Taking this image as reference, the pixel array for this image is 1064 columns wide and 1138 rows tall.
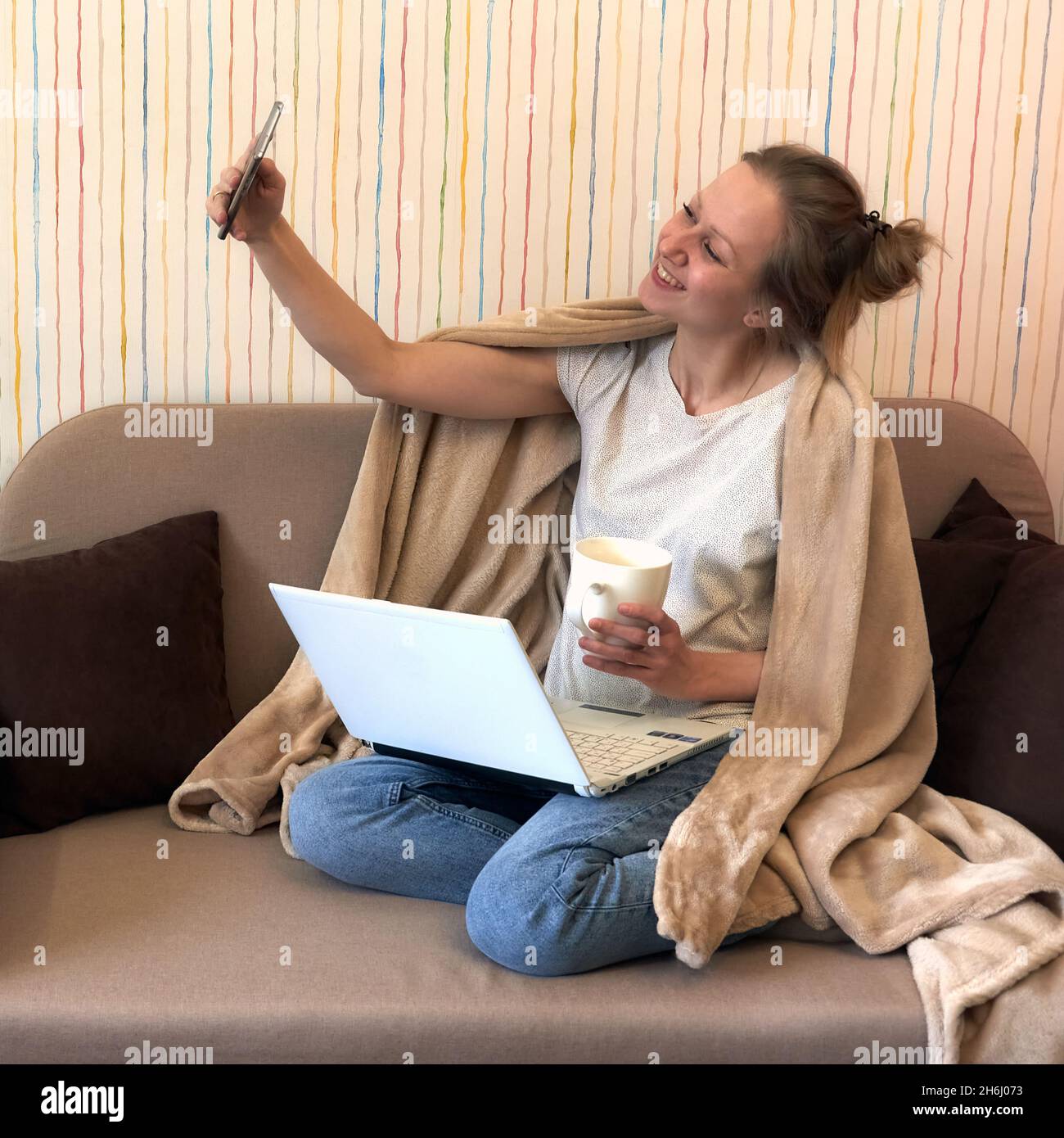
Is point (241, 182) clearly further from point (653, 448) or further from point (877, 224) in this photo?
point (877, 224)

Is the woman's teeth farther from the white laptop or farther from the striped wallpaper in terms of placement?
the white laptop

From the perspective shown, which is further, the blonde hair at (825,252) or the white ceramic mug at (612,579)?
the blonde hair at (825,252)

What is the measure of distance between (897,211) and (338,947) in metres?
1.46

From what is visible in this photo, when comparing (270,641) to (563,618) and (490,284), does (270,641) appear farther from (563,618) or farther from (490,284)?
(490,284)

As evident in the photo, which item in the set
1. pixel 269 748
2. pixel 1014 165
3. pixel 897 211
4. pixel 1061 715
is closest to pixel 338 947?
pixel 269 748

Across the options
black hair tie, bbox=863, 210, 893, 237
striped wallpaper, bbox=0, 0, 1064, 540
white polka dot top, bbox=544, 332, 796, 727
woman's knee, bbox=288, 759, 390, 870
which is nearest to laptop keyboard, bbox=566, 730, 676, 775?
white polka dot top, bbox=544, 332, 796, 727

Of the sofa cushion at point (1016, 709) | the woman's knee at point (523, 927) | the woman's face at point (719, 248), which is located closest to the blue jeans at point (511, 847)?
the woman's knee at point (523, 927)

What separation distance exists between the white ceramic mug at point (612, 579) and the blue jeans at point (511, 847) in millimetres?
223

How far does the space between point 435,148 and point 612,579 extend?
957mm

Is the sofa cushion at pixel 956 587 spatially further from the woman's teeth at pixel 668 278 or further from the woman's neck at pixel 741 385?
the woman's teeth at pixel 668 278

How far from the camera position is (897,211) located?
2.07 m

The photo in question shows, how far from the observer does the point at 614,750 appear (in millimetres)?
1492

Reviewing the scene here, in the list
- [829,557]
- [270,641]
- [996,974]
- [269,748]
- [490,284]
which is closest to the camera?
[996,974]

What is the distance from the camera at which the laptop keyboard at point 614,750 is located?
4.72 feet
